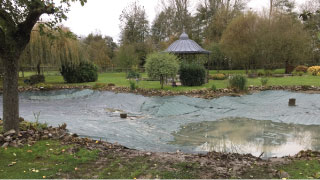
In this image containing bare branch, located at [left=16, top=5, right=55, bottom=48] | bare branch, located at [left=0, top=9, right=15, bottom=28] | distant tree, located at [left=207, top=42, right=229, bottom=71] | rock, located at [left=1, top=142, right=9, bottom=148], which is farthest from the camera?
distant tree, located at [left=207, top=42, right=229, bottom=71]

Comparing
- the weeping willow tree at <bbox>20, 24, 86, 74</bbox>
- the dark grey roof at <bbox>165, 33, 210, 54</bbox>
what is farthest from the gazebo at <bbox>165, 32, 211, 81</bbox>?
the weeping willow tree at <bbox>20, 24, 86, 74</bbox>

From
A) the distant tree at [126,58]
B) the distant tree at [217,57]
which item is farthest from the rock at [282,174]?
the distant tree at [217,57]

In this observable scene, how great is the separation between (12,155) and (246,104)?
9.40 m

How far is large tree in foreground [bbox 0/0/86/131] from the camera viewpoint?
501 centimetres

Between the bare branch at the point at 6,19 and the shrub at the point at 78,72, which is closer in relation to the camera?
the bare branch at the point at 6,19

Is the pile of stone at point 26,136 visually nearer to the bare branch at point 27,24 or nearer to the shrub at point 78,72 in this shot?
the bare branch at point 27,24

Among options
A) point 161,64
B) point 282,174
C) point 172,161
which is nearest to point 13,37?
point 172,161

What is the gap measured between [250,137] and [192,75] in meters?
9.67

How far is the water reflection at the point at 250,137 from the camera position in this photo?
19.7 feet

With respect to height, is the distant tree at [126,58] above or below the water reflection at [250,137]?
above

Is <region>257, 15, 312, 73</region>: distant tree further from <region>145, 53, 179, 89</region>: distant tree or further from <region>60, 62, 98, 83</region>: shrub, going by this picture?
<region>60, 62, 98, 83</region>: shrub

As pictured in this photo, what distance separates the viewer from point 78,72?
20.7 meters

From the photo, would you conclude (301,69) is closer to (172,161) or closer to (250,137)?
(250,137)

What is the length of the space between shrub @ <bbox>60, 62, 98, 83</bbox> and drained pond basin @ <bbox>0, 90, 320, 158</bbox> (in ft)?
20.4
